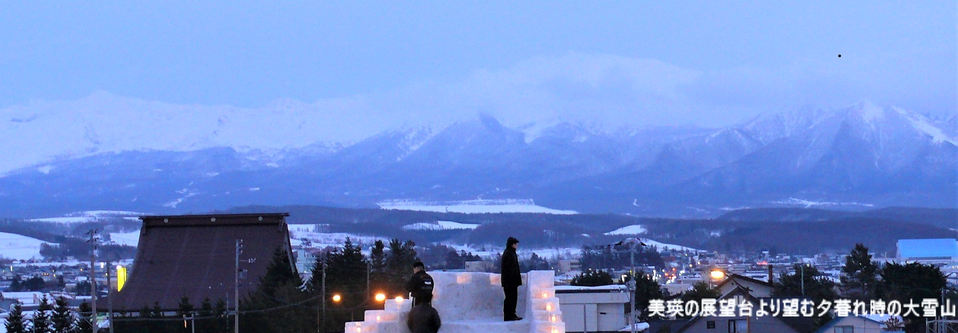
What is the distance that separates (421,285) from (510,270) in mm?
2067

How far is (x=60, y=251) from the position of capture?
170 m

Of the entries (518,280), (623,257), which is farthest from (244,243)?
(623,257)

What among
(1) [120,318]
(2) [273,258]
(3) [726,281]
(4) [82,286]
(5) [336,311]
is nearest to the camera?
(5) [336,311]

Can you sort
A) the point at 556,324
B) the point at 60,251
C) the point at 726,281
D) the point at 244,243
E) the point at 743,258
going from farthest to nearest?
the point at 743,258 → the point at 60,251 → the point at 726,281 → the point at 244,243 → the point at 556,324

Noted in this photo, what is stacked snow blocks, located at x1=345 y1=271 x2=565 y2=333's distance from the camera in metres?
22.9

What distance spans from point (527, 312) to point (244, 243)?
5182 cm

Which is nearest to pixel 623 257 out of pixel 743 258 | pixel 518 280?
pixel 743 258

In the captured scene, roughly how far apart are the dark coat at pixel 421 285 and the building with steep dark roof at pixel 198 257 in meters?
42.5

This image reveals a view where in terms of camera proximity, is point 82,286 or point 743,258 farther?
point 743,258

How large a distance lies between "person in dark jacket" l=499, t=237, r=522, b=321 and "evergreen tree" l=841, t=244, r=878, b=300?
195ft

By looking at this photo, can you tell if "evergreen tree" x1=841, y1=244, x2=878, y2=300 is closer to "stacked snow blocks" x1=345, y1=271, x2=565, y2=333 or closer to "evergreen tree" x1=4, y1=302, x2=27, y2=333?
"evergreen tree" x1=4, y1=302, x2=27, y2=333

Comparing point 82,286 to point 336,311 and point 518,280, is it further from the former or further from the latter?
point 518,280

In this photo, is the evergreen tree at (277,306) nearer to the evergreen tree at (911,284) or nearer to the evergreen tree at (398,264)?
the evergreen tree at (398,264)

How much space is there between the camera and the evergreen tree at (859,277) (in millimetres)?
82500
